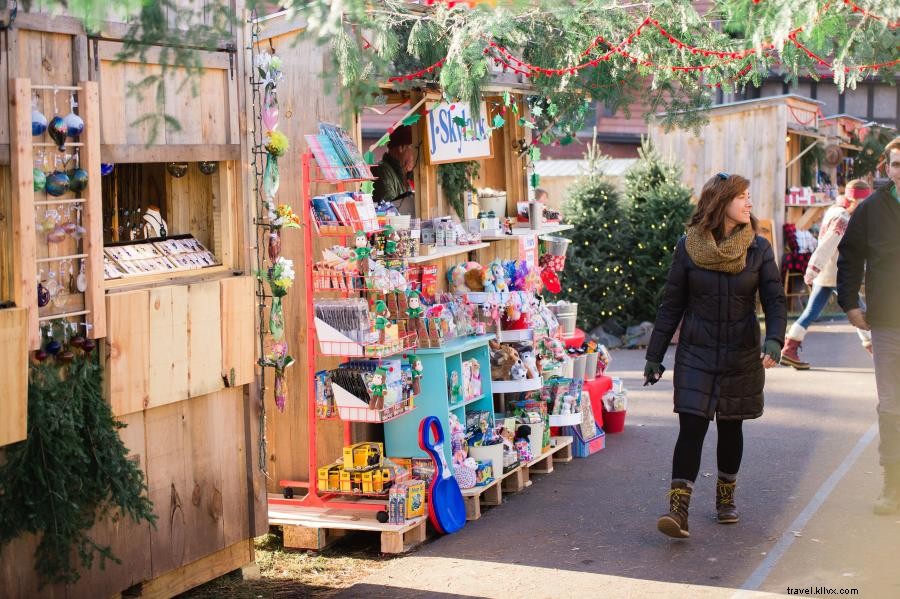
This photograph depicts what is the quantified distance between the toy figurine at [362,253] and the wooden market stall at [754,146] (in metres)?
11.6

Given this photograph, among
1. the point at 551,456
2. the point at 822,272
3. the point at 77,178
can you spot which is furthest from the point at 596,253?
the point at 77,178

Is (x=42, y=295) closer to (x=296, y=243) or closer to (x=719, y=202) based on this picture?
(x=296, y=243)

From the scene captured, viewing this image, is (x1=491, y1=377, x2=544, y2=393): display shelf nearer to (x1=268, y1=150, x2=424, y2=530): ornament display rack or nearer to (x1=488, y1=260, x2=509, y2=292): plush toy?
(x1=488, y1=260, x2=509, y2=292): plush toy

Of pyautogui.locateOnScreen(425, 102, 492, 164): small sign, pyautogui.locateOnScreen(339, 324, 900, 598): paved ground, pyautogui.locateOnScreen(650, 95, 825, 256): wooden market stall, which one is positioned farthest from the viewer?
pyautogui.locateOnScreen(650, 95, 825, 256): wooden market stall

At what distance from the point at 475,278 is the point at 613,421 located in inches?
80.9

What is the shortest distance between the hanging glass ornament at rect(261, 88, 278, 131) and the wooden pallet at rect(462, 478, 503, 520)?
2.57 m

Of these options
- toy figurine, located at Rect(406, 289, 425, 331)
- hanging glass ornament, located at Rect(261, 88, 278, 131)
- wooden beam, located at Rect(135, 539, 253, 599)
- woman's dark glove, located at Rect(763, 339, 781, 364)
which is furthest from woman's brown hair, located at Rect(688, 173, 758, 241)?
wooden beam, located at Rect(135, 539, 253, 599)

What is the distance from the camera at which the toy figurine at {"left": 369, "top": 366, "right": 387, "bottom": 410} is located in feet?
21.7

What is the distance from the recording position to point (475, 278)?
8312 mm

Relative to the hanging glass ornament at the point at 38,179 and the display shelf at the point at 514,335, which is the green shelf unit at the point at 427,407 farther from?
the hanging glass ornament at the point at 38,179

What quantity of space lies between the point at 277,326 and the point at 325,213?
2.89 ft

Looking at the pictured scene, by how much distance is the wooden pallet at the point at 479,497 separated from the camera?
23.8 feet

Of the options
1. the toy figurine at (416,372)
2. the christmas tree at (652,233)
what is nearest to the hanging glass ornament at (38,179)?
the toy figurine at (416,372)

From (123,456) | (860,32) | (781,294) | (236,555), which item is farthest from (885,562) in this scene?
(123,456)
